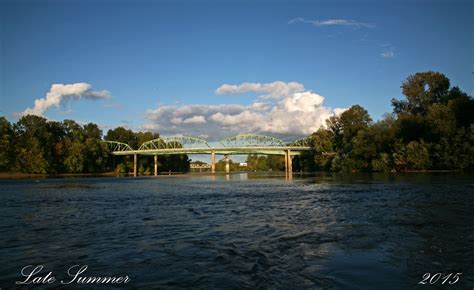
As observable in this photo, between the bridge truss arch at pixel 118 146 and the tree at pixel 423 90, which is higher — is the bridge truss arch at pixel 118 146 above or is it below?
below

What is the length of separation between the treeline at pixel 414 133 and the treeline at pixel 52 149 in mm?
82164

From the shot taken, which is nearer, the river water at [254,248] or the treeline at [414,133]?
the river water at [254,248]

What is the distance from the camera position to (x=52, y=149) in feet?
407

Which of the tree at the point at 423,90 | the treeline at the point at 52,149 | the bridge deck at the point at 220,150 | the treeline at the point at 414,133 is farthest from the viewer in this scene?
the bridge deck at the point at 220,150

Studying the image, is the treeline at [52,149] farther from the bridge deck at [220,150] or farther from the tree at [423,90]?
the tree at [423,90]

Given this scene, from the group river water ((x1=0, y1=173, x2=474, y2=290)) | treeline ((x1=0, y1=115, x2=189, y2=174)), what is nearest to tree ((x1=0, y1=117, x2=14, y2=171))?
treeline ((x1=0, y1=115, x2=189, y2=174))

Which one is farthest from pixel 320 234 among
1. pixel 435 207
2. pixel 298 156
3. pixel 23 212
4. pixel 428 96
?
pixel 298 156

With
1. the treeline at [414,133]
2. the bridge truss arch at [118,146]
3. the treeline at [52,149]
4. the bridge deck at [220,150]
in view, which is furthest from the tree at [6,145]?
the treeline at [414,133]

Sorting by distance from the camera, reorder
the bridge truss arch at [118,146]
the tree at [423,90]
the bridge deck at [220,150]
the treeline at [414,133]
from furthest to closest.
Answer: the bridge truss arch at [118,146]
the bridge deck at [220,150]
the tree at [423,90]
the treeline at [414,133]

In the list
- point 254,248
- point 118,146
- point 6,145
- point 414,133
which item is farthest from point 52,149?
point 254,248

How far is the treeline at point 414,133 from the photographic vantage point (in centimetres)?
6788

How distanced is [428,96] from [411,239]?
3405 inches

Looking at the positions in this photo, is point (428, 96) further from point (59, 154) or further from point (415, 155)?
point (59, 154)

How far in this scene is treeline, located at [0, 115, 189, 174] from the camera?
112 metres
